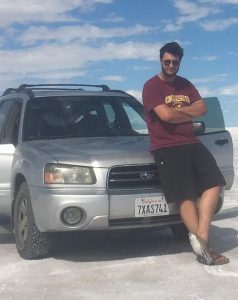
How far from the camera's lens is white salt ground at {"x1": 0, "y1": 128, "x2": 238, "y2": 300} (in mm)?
4250

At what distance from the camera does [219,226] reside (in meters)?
6.77

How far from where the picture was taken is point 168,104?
5211 millimetres

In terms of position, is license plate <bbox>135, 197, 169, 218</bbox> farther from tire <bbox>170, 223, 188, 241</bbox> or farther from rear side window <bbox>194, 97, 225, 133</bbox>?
rear side window <bbox>194, 97, 225, 133</bbox>

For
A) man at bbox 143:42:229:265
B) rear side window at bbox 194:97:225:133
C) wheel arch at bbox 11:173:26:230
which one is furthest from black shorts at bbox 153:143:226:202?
wheel arch at bbox 11:173:26:230

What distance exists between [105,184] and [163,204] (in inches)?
23.0

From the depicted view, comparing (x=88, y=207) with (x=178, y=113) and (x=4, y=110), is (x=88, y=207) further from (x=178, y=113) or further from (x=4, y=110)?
(x=4, y=110)

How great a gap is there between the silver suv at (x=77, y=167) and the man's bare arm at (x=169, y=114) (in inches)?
15.4

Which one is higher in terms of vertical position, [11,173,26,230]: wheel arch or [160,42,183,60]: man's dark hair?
[160,42,183,60]: man's dark hair

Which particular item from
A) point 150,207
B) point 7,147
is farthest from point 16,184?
point 150,207

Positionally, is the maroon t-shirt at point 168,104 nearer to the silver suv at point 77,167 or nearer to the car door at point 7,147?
Result: the silver suv at point 77,167

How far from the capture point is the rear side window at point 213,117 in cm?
630

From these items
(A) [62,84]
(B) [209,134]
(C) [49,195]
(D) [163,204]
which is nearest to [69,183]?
(C) [49,195]

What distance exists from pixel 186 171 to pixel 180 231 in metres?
Answer: 1.14

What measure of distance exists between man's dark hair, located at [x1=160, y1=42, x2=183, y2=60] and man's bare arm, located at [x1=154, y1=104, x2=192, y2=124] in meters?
0.48
